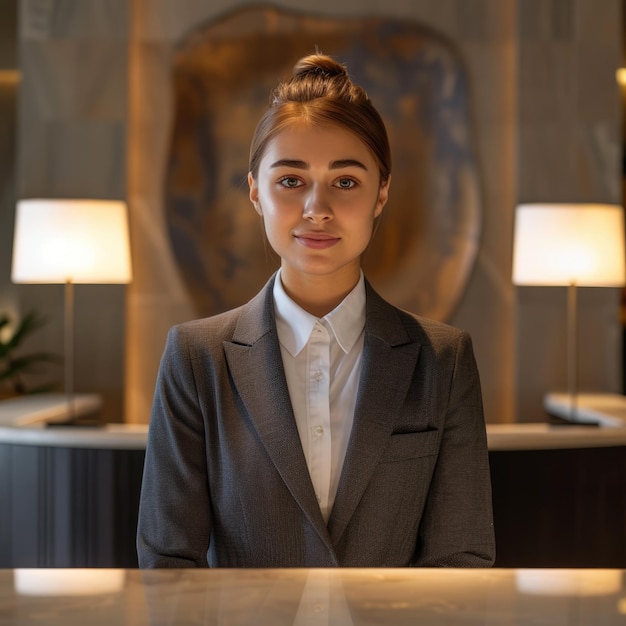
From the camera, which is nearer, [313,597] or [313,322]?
[313,597]

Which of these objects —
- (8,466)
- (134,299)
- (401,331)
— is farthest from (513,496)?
(134,299)

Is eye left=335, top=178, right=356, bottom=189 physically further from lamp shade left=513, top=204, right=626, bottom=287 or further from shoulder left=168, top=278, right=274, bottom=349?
lamp shade left=513, top=204, right=626, bottom=287

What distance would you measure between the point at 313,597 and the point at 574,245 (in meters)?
3.64

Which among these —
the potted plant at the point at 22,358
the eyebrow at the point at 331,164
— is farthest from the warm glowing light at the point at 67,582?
the potted plant at the point at 22,358

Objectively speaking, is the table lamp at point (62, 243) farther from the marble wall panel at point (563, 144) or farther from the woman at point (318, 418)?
the woman at point (318, 418)

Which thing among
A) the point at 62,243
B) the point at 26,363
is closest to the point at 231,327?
the point at 62,243

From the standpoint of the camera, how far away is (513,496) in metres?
3.56

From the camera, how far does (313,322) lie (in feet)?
4.85

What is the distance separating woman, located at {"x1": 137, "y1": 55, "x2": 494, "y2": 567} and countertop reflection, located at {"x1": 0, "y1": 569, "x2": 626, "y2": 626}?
54 centimetres

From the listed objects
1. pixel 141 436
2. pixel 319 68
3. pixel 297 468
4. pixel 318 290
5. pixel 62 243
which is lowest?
pixel 141 436

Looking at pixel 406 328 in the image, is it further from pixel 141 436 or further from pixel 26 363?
pixel 26 363

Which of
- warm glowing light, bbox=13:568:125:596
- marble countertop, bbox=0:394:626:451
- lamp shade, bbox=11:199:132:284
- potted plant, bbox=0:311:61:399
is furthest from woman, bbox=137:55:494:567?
potted plant, bbox=0:311:61:399

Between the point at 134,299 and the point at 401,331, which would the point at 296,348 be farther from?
the point at 134,299

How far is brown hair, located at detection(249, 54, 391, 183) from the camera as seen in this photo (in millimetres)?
1419
